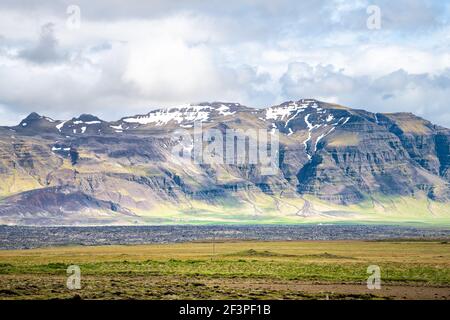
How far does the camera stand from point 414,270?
8769 centimetres

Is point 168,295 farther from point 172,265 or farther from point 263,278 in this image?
point 172,265

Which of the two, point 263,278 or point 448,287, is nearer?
point 448,287

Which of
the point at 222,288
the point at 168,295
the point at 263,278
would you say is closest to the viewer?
the point at 168,295

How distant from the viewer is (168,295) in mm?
59469

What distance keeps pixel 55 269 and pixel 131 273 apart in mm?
11522

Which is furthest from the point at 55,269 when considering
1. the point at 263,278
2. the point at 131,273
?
the point at 263,278
